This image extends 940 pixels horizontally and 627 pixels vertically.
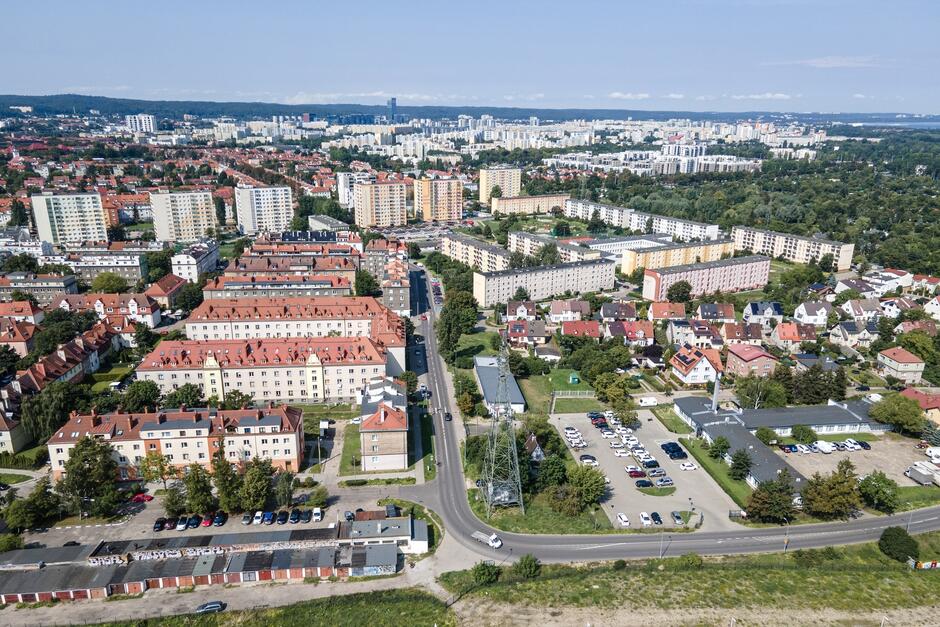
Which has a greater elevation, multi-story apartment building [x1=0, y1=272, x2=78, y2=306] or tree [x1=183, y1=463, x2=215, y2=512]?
multi-story apartment building [x1=0, y1=272, x2=78, y2=306]

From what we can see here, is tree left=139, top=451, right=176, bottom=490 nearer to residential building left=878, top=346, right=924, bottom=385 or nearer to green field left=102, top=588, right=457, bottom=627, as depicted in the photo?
green field left=102, top=588, right=457, bottom=627

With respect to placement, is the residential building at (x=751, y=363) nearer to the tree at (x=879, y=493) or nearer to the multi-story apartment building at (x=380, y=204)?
the tree at (x=879, y=493)

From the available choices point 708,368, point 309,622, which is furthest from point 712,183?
point 309,622

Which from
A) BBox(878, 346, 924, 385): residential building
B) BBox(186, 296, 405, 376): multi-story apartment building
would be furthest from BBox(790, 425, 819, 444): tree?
BBox(186, 296, 405, 376): multi-story apartment building

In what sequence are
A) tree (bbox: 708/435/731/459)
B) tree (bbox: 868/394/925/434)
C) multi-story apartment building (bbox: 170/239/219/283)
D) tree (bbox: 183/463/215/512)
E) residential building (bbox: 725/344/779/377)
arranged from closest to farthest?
tree (bbox: 183/463/215/512) → tree (bbox: 708/435/731/459) → tree (bbox: 868/394/925/434) → residential building (bbox: 725/344/779/377) → multi-story apartment building (bbox: 170/239/219/283)

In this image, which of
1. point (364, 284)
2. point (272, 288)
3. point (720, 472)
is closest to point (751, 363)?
point (720, 472)
